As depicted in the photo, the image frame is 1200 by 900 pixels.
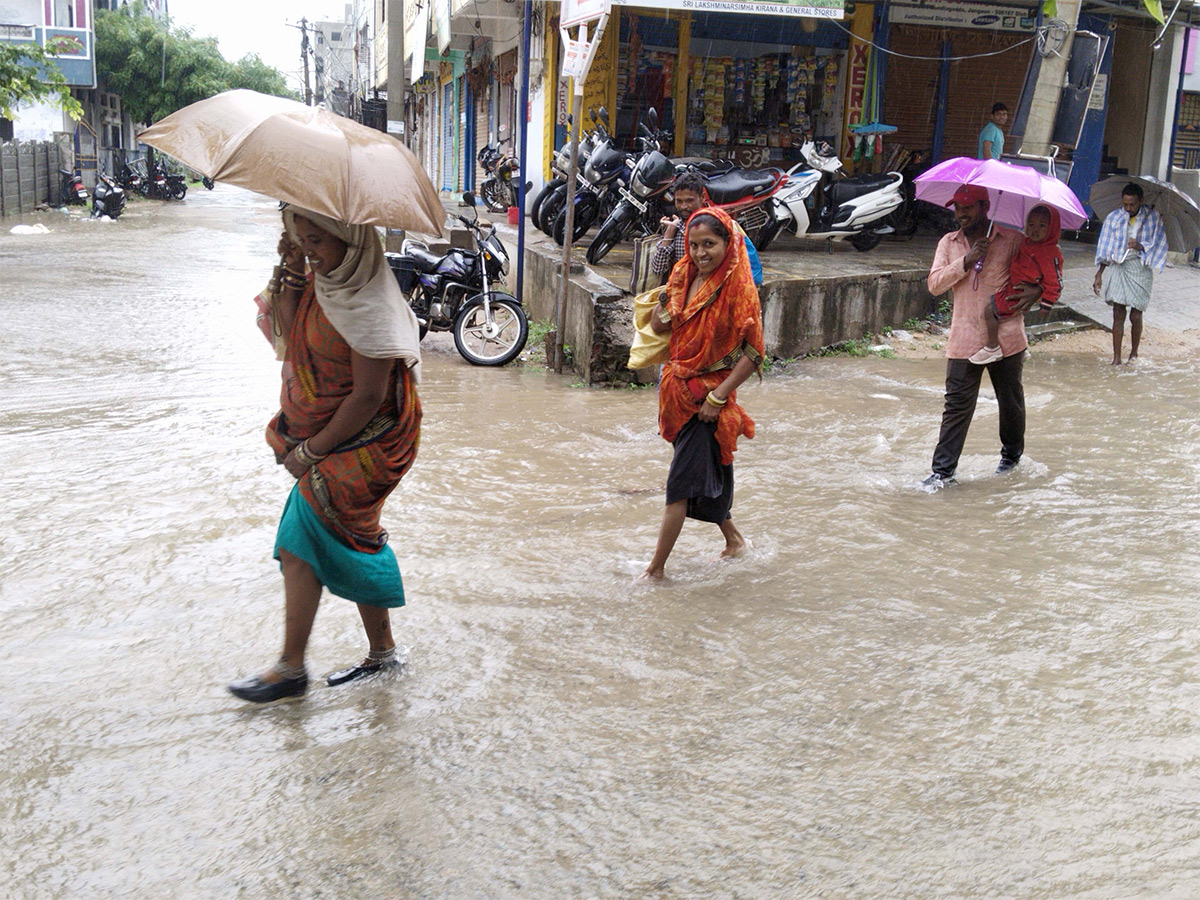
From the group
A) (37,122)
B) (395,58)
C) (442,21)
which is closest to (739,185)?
(395,58)

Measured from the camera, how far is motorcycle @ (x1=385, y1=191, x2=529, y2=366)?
331 inches

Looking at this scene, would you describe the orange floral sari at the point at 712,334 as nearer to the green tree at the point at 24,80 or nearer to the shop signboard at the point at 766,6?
the shop signboard at the point at 766,6

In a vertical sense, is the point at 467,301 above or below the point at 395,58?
below

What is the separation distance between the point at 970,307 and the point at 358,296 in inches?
145

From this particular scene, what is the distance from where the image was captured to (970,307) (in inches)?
214

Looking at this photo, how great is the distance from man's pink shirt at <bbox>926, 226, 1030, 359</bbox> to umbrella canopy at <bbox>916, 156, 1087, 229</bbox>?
0.11 m

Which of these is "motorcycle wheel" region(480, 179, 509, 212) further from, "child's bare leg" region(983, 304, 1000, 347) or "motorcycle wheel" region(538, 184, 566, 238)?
"child's bare leg" region(983, 304, 1000, 347)

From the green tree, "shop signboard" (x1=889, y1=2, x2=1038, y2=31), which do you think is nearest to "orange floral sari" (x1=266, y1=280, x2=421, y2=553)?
"shop signboard" (x1=889, y1=2, x2=1038, y2=31)

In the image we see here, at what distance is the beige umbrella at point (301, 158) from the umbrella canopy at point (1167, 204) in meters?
7.32

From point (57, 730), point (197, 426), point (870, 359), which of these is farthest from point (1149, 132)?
point (57, 730)

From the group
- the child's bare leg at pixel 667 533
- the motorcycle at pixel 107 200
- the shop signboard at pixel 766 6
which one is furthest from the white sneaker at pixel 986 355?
the motorcycle at pixel 107 200

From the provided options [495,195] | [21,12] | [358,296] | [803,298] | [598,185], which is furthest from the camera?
[21,12]

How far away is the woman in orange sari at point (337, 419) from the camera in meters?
2.74

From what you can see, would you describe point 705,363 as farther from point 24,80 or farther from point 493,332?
point 24,80
